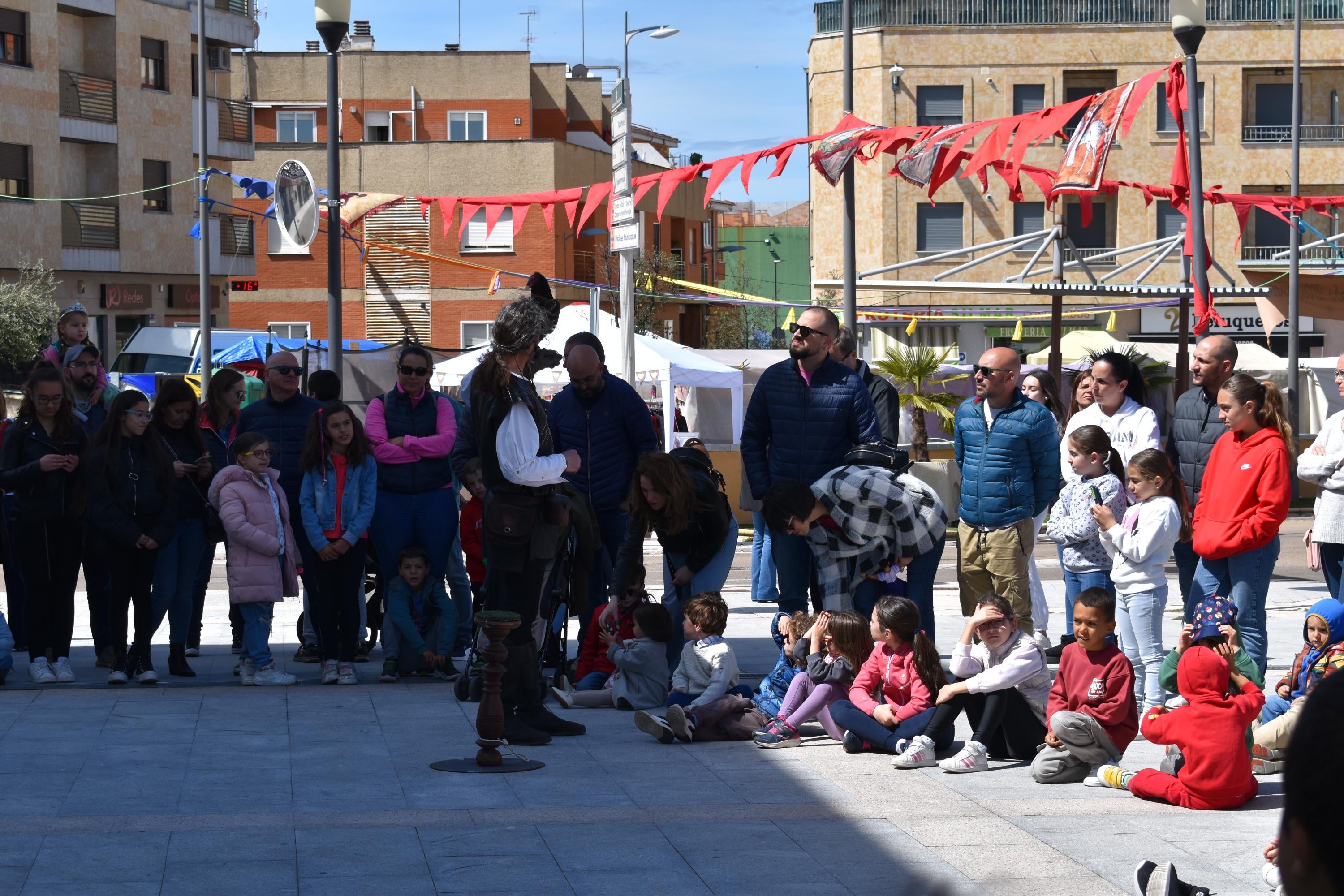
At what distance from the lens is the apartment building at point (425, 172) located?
165 feet

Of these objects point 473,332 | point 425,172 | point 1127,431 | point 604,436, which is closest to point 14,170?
point 425,172

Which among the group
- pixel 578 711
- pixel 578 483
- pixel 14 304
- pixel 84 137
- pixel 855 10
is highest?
pixel 855 10

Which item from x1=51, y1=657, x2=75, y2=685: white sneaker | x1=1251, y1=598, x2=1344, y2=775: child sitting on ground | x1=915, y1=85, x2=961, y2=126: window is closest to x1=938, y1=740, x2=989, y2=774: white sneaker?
x1=1251, y1=598, x2=1344, y2=775: child sitting on ground

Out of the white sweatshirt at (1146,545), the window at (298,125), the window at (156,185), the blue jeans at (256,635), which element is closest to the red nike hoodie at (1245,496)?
the white sweatshirt at (1146,545)

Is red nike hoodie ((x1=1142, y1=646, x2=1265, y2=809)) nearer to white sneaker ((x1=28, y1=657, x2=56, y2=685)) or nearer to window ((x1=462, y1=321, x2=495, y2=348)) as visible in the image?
white sneaker ((x1=28, y1=657, x2=56, y2=685))

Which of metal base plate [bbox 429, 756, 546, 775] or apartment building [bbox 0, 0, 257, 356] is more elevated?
apartment building [bbox 0, 0, 257, 356]

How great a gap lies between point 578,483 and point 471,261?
4143cm

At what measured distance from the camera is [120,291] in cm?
4106

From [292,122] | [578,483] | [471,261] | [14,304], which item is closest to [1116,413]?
[578,483]

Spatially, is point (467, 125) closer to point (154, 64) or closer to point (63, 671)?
point (154, 64)

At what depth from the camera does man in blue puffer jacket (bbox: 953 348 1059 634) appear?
873 centimetres

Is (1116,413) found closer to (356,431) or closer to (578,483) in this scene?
(578,483)

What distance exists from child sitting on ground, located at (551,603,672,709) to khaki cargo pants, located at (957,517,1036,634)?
1693 mm

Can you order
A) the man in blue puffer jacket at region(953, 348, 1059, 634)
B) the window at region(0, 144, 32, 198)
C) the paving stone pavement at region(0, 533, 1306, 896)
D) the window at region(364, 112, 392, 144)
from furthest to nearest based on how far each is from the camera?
the window at region(364, 112, 392, 144) < the window at region(0, 144, 32, 198) < the man in blue puffer jacket at region(953, 348, 1059, 634) < the paving stone pavement at region(0, 533, 1306, 896)
